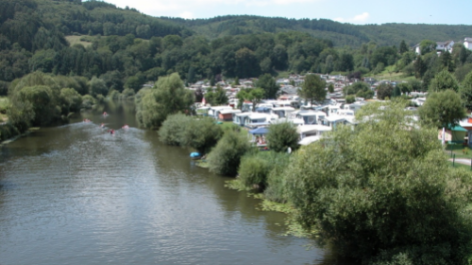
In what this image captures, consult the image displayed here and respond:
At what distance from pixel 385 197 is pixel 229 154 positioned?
43.6 feet

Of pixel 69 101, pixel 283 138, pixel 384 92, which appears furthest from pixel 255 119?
pixel 69 101

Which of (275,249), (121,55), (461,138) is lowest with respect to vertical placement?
(275,249)

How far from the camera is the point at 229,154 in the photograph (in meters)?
23.8

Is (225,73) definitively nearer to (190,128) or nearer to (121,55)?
(121,55)

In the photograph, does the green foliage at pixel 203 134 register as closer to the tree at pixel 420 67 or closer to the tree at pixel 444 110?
the tree at pixel 444 110

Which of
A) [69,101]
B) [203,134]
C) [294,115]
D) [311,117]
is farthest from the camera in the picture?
[69,101]

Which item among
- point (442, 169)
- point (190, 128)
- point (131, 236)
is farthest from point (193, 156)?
point (442, 169)

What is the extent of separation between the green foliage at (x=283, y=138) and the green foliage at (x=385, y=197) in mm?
11707

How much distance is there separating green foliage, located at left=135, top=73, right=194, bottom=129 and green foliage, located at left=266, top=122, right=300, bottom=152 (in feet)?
54.7

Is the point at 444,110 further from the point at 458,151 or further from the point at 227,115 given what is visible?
the point at 227,115

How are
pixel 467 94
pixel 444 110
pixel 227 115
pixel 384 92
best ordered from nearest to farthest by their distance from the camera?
pixel 444 110 → pixel 467 94 → pixel 227 115 → pixel 384 92

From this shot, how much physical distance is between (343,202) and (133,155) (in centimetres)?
2044

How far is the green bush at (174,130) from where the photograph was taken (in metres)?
32.3

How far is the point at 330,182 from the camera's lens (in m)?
12.3
